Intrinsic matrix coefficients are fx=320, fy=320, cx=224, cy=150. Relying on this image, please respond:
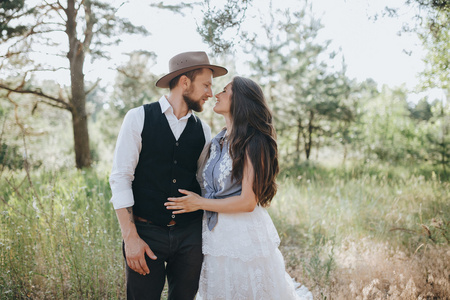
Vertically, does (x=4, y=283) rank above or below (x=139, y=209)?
below

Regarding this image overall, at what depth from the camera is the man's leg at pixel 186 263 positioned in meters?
2.22

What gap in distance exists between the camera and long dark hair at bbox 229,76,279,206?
2.16 meters

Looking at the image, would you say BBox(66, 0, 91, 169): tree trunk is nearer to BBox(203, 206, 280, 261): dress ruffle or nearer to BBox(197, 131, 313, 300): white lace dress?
BBox(197, 131, 313, 300): white lace dress

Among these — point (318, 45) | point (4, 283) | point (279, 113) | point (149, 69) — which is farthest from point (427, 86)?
point (4, 283)

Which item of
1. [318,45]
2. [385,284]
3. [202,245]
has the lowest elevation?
[385,284]

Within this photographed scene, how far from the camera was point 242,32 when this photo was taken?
3.29m

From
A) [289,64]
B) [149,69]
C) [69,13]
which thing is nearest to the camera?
[69,13]

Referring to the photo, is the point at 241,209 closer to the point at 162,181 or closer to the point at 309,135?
the point at 162,181

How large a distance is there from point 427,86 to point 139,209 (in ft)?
33.0

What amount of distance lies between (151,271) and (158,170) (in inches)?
26.1

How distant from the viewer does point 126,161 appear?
6.68 feet

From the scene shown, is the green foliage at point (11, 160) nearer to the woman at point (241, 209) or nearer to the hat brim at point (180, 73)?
the hat brim at point (180, 73)

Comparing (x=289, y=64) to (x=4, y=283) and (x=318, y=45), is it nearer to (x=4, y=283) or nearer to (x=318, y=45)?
(x=318, y=45)

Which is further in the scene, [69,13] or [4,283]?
[69,13]
